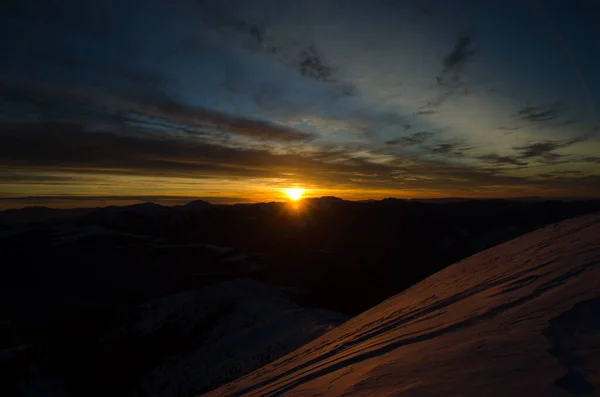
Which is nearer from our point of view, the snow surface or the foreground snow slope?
the foreground snow slope

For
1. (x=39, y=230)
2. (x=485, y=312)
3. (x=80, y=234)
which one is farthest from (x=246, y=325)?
(x=39, y=230)

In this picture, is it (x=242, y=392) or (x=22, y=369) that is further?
(x=22, y=369)

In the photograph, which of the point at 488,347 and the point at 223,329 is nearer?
the point at 488,347

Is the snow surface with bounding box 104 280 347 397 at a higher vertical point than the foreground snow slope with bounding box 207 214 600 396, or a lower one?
lower

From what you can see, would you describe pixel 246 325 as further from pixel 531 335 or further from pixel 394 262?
pixel 394 262

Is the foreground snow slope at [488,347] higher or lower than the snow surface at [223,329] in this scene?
Result: higher

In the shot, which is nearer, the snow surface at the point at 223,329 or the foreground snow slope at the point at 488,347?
the foreground snow slope at the point at 488,347

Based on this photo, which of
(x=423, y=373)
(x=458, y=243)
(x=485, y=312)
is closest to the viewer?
(x=423, y=373)

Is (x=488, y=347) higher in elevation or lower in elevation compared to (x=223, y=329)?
higher
